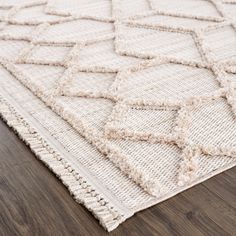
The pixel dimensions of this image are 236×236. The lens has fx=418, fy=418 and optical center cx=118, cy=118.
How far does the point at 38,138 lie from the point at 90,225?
0.33 m

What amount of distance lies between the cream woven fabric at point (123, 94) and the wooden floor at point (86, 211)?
22 millimetres

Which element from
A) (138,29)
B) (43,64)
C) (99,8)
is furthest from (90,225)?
(99,8)

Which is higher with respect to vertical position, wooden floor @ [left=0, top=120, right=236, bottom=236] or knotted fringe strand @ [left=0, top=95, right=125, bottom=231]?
knotted fringe strand @ [left=0, top=95, right=125, bottom=231]

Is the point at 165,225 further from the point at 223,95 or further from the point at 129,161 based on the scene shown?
the point at 223,95

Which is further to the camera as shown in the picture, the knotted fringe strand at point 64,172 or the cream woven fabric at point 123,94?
the cream woven fabric at point 123,94

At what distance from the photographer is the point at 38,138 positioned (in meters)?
1.12

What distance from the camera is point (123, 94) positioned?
130cm

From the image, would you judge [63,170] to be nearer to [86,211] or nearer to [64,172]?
[64,172]

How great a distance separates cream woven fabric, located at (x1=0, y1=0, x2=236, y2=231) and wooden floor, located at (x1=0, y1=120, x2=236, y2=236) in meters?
0.02

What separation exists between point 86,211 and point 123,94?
486 millimetres

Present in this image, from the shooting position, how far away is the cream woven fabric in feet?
3.24

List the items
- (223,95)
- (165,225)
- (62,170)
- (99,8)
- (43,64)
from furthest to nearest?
(99,8) < (43,64) < (223,95) < (62,170) < (165,225)

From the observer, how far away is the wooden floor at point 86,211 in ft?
2.85

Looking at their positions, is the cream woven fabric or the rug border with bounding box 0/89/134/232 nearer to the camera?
the rug border with bounding box 0/89/134/232
